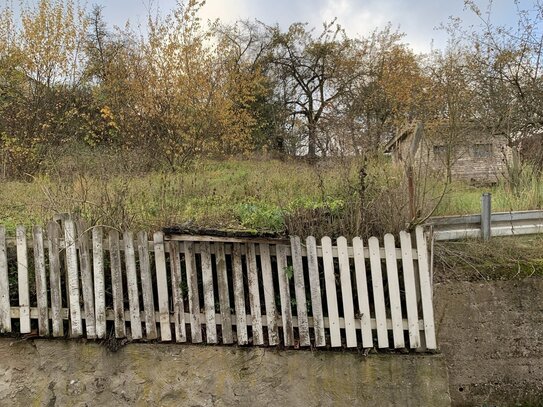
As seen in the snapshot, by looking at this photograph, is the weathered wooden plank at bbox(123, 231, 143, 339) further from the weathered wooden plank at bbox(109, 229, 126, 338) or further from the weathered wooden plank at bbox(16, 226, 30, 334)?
the weathered wooden plank at bbox(16, 226, 30, 334)

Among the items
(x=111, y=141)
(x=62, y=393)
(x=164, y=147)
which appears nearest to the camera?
(x=62, y=393)

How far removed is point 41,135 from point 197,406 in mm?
11284

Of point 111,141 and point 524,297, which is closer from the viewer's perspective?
point 524,297

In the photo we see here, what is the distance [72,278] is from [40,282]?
29 centimetres

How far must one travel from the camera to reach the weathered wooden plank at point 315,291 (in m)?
3.65

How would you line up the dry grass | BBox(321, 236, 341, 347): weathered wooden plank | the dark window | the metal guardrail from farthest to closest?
the dark window, the metal guardrail, the dry grass, BBox(321, 236, 341, 347): weathered wooden plank

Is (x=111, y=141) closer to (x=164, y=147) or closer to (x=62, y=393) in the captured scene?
(x=164, y=147)

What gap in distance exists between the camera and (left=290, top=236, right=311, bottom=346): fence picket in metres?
3.67

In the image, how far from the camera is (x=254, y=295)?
3.69 meters

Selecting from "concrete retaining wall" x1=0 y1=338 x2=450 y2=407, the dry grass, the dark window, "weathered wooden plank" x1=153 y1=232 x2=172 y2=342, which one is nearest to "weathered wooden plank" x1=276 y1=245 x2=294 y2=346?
"concrete retaining wall" x1=0 y1=338 x2=450 y2=407

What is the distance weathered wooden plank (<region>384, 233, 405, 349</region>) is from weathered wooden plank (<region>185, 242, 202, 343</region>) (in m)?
1.74

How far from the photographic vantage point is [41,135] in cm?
1226

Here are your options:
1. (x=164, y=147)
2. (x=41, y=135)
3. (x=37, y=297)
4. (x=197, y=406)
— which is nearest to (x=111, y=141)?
(x=41, y=135)

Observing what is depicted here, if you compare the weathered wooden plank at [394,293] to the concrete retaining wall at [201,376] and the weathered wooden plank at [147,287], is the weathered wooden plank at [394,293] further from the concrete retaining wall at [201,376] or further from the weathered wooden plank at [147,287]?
the weathered wooden plank at [147,287]
